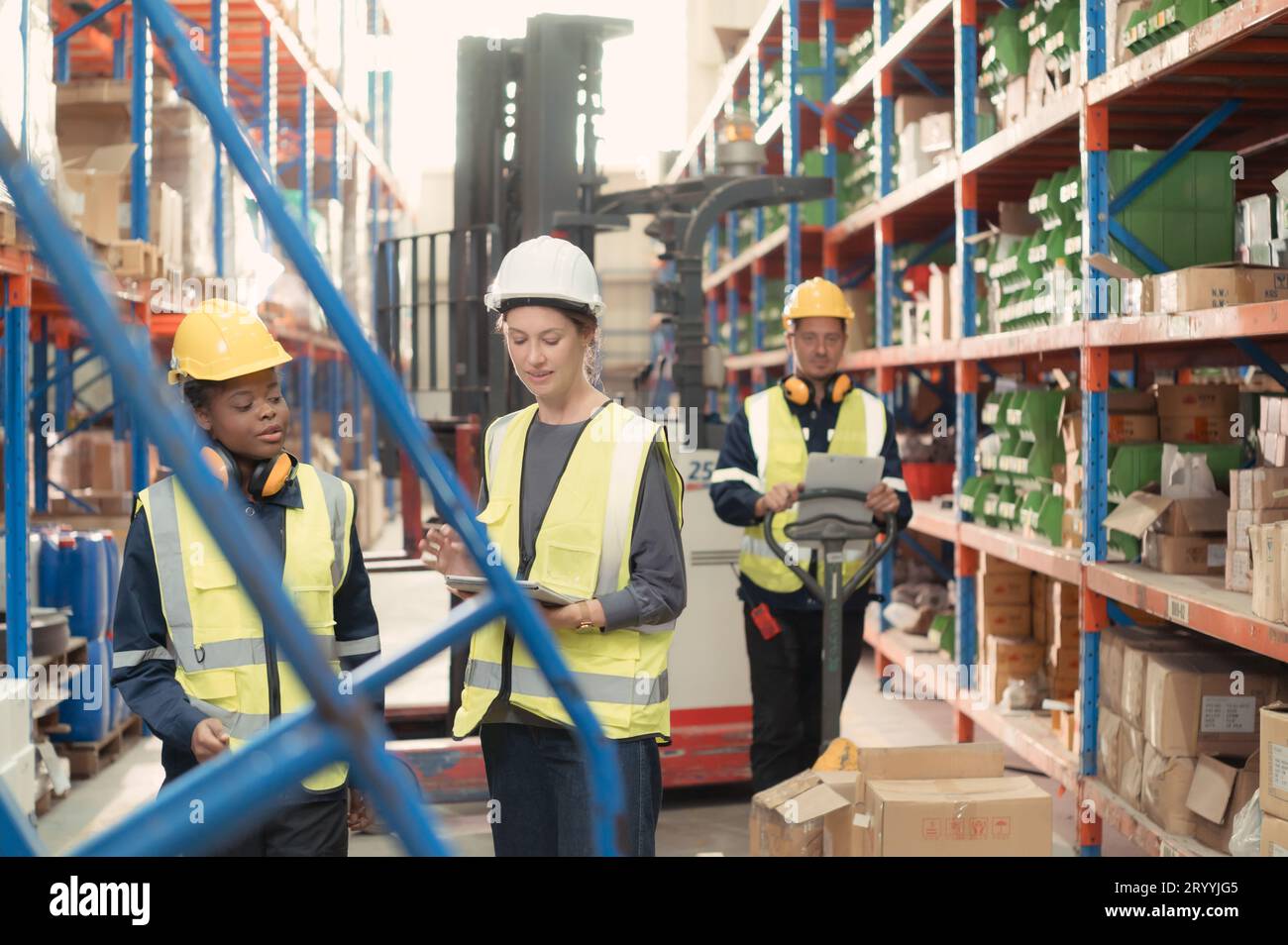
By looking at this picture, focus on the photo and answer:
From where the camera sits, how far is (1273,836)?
11.4 ft

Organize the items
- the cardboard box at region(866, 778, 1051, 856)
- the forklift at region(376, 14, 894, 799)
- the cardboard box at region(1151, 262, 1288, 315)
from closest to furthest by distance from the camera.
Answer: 1. the cardboard box at region(866, 778, 1051, 856)
2. the cardboard box at region(1151, 262, 1288, 315)
3. the forklift at region(376, 14, 894, 799)

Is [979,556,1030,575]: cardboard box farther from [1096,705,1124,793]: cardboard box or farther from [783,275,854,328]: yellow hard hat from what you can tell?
[783,275,854,328]: yellow hard hat

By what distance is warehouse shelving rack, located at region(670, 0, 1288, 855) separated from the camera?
4.02 metres

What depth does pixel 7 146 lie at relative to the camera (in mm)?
1313

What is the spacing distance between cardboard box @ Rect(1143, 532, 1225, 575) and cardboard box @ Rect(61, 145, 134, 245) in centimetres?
491

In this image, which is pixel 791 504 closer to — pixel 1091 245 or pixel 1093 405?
pixel 1093 405

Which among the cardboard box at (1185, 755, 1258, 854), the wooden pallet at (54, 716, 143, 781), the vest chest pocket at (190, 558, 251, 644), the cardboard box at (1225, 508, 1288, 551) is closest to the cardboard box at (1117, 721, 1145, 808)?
the cardboard box at (1185, 755, 1258, 854)

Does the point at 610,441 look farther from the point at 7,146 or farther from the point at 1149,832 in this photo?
the point at 1149,832

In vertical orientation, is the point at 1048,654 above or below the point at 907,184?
below

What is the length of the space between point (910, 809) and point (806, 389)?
161 cm

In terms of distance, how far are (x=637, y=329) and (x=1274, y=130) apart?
21.4 metres

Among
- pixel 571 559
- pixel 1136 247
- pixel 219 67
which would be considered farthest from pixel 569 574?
pixel 219 67

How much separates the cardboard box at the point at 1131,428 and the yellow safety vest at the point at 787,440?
1.04m
